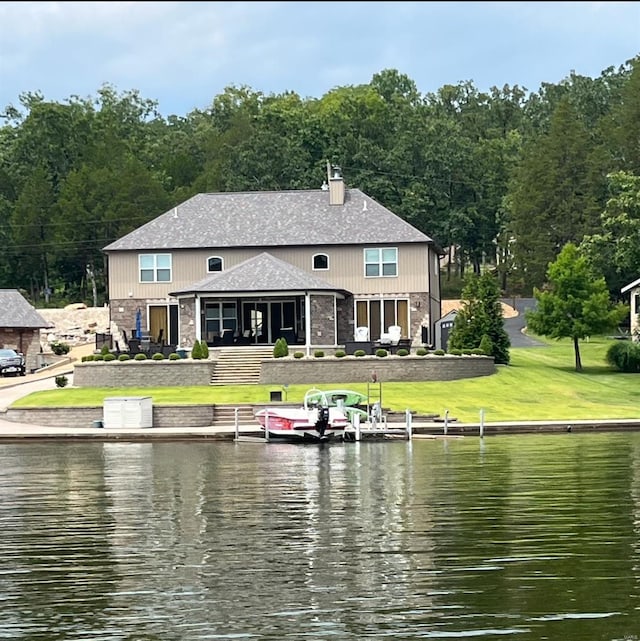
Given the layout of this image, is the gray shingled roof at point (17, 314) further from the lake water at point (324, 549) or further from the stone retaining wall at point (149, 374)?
the lake water at point (324, 549)

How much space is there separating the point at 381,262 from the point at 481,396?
15.8 metres

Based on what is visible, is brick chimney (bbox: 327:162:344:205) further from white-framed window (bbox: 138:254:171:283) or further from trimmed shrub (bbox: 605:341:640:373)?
trimmed shrub (bbox: 605:341:640:373)

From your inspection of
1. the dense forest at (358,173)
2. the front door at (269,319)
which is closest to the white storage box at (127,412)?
the front door at (269,319)

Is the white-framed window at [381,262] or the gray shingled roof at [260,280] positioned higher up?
the white-framed window at [381,262]

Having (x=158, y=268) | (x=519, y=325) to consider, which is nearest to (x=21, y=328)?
(x=158, y=268)

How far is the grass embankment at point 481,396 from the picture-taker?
45.4 meters

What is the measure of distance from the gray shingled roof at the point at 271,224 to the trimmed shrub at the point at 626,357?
10421mm

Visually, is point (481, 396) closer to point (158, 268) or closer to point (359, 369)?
point (359, 369)

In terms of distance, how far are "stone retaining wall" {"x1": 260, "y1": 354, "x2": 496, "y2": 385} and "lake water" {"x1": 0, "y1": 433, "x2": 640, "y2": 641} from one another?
1761 centimetres

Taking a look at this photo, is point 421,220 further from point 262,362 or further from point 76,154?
point 262,362

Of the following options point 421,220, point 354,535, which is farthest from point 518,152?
point 354,535

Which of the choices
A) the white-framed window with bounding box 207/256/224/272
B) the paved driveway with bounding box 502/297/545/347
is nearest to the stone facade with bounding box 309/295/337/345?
the white-framed window with bounding box 207/256/224/272

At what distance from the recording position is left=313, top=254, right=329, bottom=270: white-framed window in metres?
63.4

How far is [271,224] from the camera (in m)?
65.4
